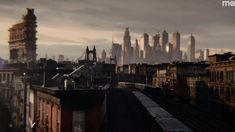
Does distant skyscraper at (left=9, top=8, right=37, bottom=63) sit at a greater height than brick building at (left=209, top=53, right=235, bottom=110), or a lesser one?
greater

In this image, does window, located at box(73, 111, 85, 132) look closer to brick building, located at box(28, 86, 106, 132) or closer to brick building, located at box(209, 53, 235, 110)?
brick building, located at box(28, 86, 106, 132)

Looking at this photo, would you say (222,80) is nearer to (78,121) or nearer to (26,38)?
(78,121)

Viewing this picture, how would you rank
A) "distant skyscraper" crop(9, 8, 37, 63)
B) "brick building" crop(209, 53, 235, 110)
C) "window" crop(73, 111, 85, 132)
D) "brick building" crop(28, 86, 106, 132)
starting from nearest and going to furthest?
"brick building" crop(28, 86, 106, 132), "window" crop(73, 111, 85, 132), "brick building" crop(209, 53, 235, 110), "distant skyscraper" crop(9, 8, 37, 63)

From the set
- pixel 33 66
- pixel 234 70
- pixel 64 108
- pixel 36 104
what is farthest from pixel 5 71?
pixel 64 108

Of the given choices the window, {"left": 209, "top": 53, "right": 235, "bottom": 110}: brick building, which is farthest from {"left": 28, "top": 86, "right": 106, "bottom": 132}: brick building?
{"left": 209, "top": 53, "right": 235, "bottom": 110}: brick building

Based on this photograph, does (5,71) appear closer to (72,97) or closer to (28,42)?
(28,42)

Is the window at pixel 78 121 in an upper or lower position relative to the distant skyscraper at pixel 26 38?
lower

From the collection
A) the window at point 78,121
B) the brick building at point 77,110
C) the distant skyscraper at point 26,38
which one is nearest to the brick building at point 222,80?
the brick building at point 77,110

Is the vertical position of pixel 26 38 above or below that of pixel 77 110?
above

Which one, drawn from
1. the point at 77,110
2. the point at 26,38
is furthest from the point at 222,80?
the point at 26,38

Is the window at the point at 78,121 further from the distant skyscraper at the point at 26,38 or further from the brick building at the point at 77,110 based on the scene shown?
the distant skyscraper at the point at 26,38

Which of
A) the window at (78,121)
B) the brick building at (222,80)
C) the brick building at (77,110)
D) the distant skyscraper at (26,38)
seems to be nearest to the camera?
the brick building at (77,110)
